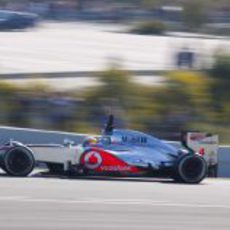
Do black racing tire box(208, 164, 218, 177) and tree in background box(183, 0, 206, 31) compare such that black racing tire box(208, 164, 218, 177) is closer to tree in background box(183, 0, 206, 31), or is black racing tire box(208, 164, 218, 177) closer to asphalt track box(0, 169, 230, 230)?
asphalt track box(0, 169, 230, 230)

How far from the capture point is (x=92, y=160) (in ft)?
47.6

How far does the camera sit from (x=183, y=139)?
15.5 meters

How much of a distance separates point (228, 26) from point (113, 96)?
38.3m

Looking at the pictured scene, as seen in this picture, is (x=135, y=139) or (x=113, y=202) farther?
(x=135, y=139)

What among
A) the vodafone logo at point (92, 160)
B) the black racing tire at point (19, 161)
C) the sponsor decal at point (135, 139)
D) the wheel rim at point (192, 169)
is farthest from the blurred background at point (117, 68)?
the black racing tire at point (19, 161)

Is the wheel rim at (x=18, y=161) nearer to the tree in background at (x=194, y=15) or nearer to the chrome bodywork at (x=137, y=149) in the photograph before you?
the chrome bodywork at (x=137, y=149)

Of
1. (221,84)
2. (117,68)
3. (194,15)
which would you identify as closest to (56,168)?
(117,68)

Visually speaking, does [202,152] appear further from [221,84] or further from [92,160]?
[221,84]

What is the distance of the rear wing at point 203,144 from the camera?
15578 millimetres

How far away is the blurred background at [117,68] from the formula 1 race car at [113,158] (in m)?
5.95

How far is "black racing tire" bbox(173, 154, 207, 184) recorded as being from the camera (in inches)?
586

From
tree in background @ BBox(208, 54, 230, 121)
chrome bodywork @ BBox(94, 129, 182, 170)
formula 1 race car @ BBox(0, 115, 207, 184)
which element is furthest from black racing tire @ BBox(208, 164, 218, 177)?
tree in background @ BBox(208, 54, 230, 121)

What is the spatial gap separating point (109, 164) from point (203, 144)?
1.87 meters

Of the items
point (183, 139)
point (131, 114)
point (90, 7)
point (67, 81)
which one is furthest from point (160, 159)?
point (90, 7)
